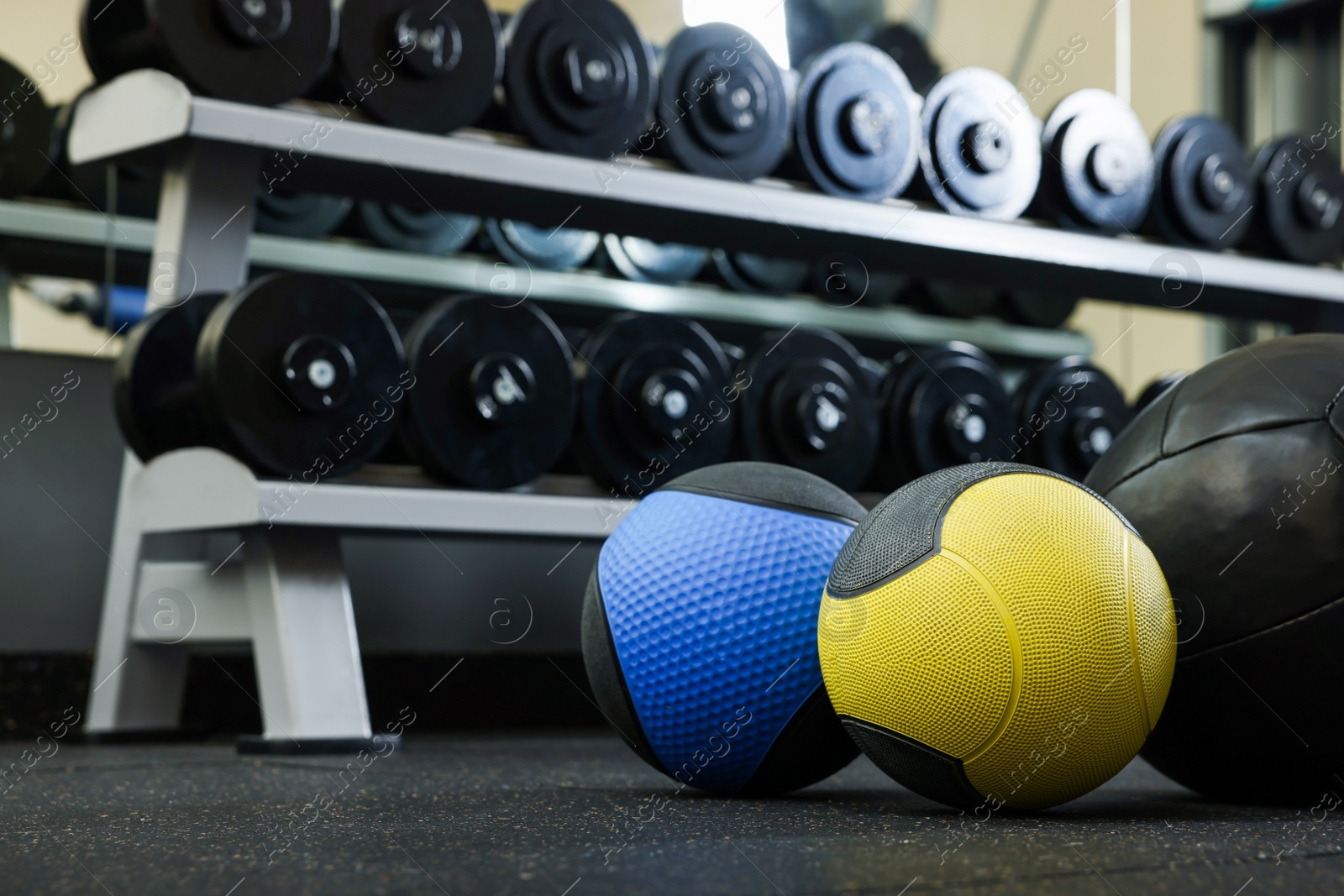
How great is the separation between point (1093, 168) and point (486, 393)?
1.45 m

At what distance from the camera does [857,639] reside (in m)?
1.18

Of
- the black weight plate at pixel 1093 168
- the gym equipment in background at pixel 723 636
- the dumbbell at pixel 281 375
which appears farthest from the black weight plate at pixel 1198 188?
the gym equipment in background at pixel 723 636

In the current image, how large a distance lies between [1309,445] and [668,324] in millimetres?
1263

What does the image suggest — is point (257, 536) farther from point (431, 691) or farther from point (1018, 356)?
point (1018, 356)

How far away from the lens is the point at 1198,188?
2.91 meters

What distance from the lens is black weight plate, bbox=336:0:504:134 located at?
83.3 inches

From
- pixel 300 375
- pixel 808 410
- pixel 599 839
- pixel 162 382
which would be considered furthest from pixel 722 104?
pixel 599 839

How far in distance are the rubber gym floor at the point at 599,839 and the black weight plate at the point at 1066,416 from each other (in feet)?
3.94

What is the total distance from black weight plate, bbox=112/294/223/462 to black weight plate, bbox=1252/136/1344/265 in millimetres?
2264

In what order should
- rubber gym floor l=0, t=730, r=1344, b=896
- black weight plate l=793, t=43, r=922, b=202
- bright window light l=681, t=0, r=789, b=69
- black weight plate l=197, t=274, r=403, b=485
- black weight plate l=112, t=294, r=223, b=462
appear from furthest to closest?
bright window light l=681, t=0, r=789, b=69 → black weight plate l=793, t=43, r=922, b=202 → black weight plate l=112, t=294, r=223, b=462 → black weight plate l=197, t=274, r=403, b=485 → rubber gym floor l=0, t=730, r=1344, b=896

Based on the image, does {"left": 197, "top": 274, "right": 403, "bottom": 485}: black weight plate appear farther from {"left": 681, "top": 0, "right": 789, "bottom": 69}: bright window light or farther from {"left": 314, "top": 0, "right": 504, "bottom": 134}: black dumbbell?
{"left": 681, "top": 0, "right": 789, "bottom": 69}: bright window light

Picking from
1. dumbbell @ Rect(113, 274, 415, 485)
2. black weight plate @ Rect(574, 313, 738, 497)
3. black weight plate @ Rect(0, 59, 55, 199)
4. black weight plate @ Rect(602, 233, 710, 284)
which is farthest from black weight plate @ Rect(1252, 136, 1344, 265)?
black weight plate @ Rect(0, 59, 55, 199)

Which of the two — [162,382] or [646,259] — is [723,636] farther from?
[646,259]

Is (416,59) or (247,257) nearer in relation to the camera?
(416,59)
